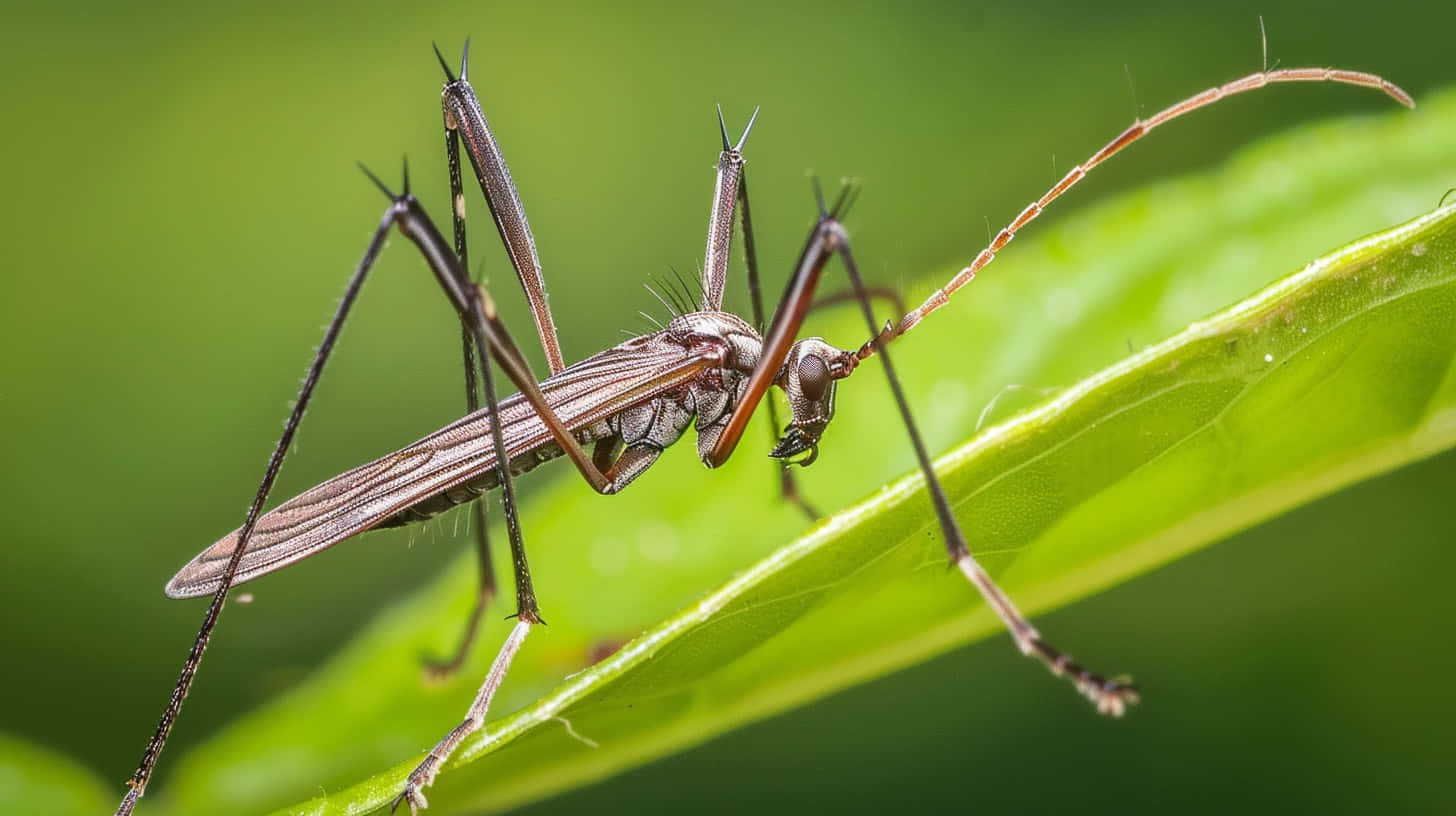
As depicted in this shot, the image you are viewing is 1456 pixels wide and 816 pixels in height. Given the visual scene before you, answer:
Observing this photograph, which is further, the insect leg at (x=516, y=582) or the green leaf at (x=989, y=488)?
the insect leg at (x=516, y=582)

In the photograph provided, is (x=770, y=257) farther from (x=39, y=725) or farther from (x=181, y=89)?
(x=39, y=725)

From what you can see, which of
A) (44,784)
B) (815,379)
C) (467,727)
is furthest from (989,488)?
(44,784)

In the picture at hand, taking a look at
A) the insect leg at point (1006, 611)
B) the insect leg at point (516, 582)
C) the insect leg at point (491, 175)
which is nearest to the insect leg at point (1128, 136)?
the insect leg at point (1006, 611)

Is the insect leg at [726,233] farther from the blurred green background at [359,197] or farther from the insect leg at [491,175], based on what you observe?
the insect leg at [491,175]

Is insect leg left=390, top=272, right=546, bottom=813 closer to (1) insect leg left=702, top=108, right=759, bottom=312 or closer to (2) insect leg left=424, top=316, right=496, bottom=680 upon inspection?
(2) insect leg left=424, top=316, right=496, bottom=680

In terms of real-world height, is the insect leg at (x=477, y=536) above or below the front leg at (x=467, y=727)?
above

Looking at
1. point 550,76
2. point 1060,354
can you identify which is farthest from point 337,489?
point 550,76

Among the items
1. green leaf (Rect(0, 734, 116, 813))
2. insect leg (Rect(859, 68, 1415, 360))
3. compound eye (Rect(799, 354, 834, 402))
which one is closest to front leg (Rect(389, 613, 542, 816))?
green leaf (Rect(0, 734, 116, 813))
